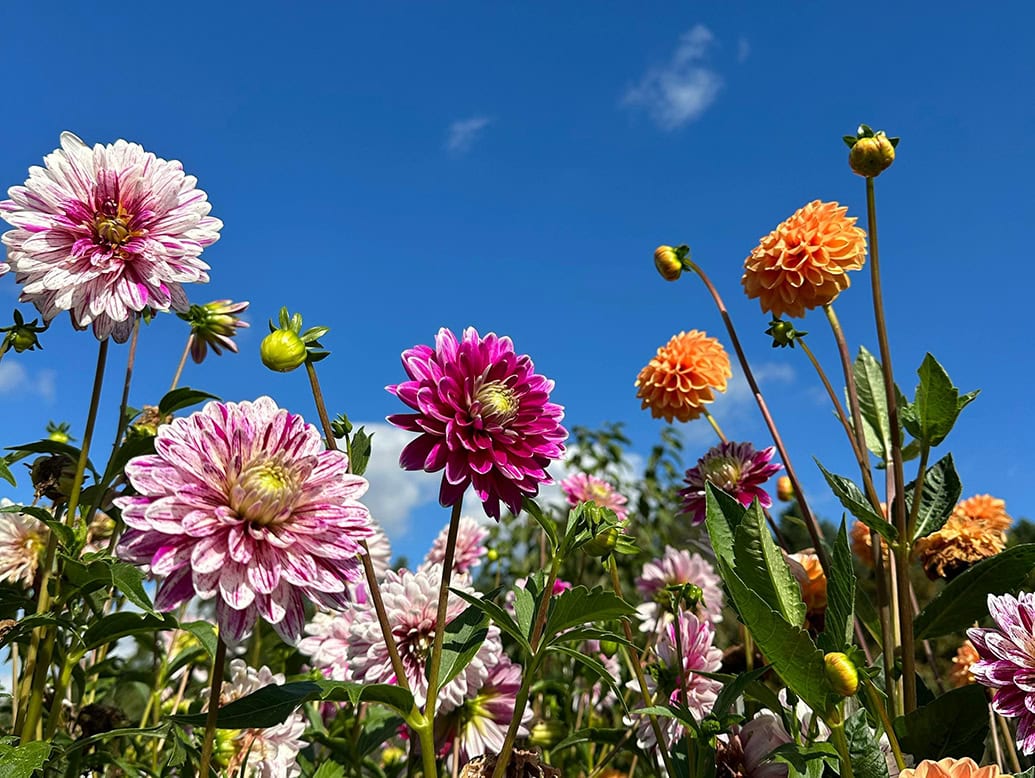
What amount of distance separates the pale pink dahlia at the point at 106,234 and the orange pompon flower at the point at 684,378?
1.21 meters

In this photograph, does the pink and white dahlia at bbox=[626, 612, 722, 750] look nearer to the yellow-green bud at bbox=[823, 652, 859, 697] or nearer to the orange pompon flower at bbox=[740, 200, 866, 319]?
the yellow-green bud at bbox=[823, 652, 859, 697]

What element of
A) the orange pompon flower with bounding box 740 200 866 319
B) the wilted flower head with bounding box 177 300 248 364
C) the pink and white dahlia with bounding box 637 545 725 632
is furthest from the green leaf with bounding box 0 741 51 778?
the pink and white dahlia with bounding box 637 545 725 632

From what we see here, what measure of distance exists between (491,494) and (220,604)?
0.33 meters

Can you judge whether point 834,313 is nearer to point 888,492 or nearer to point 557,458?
point 888,492

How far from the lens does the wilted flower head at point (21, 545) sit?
1.59 m

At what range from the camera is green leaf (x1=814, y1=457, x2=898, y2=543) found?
3.82 feet

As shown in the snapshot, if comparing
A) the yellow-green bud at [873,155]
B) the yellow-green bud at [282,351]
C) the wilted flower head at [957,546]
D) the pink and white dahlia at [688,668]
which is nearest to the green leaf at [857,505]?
the pink and white dahlia at [688,668]

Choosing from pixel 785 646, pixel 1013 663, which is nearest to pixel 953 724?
pixel 1013 663

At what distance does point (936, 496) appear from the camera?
4.46ft

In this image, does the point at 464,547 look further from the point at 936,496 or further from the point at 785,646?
the point at 785,646

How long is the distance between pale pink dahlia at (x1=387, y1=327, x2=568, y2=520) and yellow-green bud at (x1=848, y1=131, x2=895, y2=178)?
27.5 inches

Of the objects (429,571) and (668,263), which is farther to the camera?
(668,263)

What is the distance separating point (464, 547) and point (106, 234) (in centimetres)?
119

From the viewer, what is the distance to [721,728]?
3.28ft
